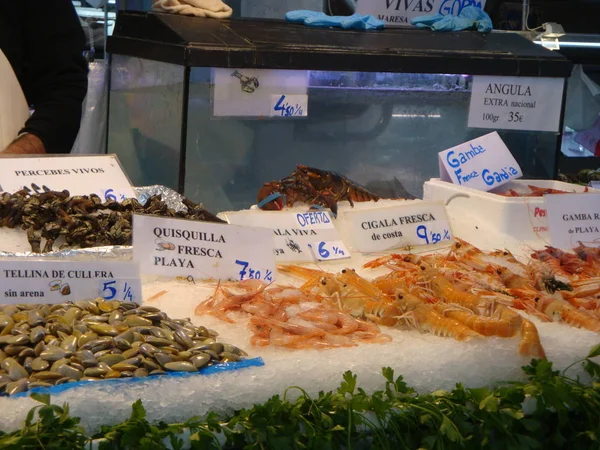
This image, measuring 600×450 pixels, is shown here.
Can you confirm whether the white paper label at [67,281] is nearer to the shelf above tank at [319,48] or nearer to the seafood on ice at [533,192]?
the shelf above tank at [319,48]

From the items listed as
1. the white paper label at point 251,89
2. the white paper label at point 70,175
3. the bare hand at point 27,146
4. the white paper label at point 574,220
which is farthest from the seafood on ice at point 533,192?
the bare hand at point 27,146

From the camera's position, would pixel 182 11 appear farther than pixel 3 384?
Yes

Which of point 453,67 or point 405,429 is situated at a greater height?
point 453,67

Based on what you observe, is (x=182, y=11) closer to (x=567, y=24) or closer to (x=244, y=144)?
(x=244, y=144)

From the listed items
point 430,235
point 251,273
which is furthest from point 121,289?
point 430,235

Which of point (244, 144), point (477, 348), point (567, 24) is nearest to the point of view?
point (477, 348)

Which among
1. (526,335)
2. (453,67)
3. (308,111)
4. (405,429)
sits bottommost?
(405,429)

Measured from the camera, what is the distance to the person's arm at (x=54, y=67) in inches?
141

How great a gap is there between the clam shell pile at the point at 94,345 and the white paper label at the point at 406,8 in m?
2.41

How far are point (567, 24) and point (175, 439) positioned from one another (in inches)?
247

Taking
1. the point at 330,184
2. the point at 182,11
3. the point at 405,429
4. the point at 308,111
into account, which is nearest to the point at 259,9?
the point at 182,11

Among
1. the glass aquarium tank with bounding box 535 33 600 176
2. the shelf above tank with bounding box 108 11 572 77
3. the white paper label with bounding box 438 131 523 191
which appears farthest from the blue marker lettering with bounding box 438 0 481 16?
the glass aquarium tank with bounding box 535 33 600 176

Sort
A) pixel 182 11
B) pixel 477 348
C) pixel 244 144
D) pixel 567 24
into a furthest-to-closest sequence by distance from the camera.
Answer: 1. pixel 567 24
2. pixel 182 11
3. pixel 244 144
4. pixel 477 348

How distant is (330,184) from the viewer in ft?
9.46
